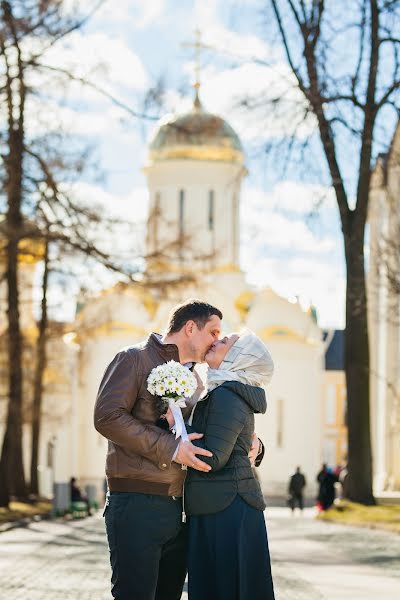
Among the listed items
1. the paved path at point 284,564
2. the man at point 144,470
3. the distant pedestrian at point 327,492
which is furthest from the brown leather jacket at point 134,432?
the distant pedestrian at point 327,492

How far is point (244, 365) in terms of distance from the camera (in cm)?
773

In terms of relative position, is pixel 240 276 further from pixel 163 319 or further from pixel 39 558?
pixel 39 558

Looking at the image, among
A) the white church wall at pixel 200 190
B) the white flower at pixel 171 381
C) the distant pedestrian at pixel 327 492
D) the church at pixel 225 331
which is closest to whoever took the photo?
the white flower at pixel 171 381

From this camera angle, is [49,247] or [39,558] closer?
[39,558]

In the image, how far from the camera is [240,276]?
73688 millimetres

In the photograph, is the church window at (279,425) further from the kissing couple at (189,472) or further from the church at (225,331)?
the kissing couple at (189,472)

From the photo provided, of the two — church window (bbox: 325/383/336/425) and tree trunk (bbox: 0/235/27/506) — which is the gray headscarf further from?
church window (bbox: 325/383/336/425)

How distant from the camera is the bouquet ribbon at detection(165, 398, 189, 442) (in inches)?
291

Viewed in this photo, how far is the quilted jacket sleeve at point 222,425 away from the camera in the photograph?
24.4ft

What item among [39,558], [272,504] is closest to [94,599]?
[39,558]

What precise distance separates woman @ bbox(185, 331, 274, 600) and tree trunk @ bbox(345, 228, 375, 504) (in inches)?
809

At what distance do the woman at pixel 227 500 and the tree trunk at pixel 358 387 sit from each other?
20547 mm

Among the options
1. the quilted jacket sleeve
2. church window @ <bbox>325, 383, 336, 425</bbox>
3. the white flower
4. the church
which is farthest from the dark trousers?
church window @ <bbox>325, 383, 336, 425</bbox>

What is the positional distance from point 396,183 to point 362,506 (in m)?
19.5
